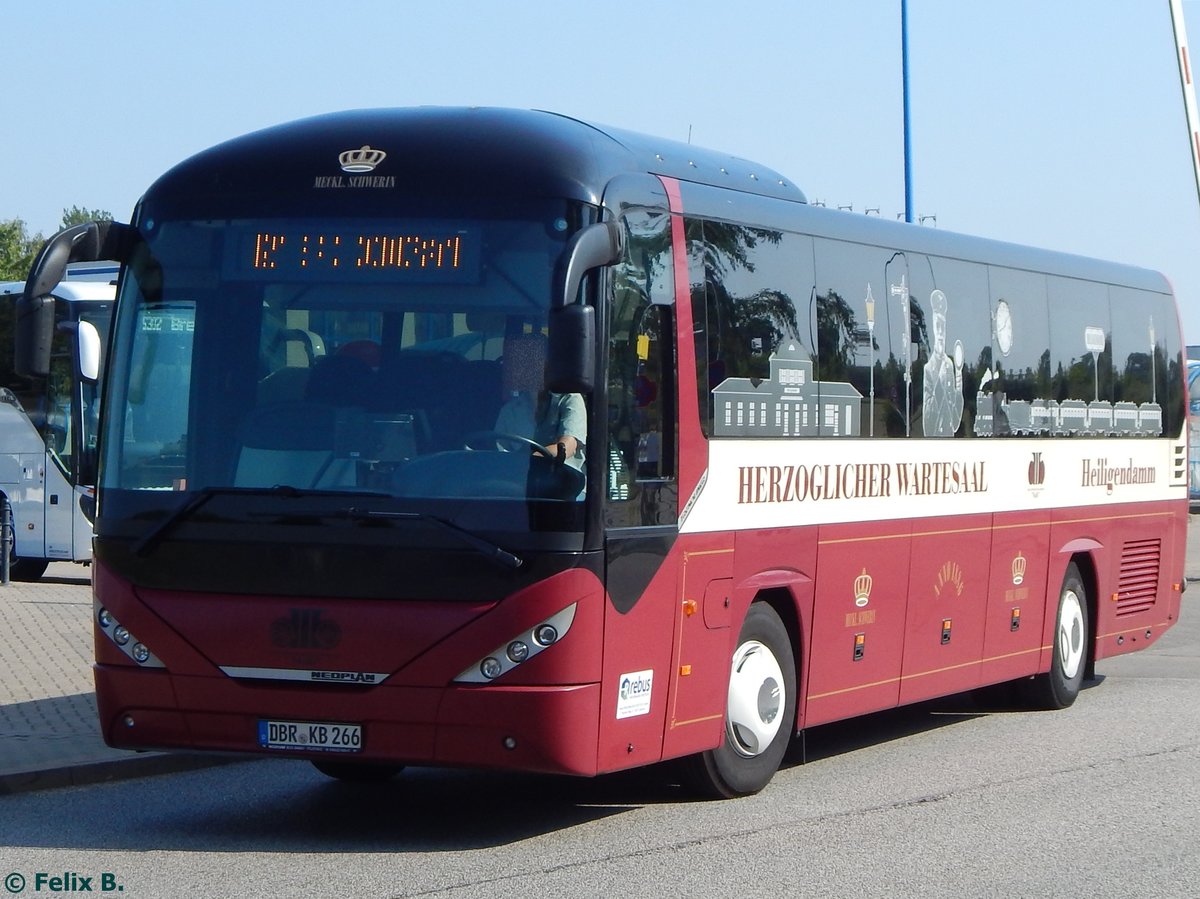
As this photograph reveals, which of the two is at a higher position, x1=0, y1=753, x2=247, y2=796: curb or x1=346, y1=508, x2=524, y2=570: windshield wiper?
x1=346, y1=508, x2=524, y2=570: windshield wiper

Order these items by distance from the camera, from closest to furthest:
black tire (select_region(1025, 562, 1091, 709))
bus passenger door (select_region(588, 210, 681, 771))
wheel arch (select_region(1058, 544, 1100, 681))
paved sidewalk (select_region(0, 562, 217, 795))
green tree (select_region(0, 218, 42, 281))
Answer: bus passenger door (select_region(588, 210, 681, 771)), paved sidewalk (select_region(0, 562, 217, 795)), black tire (select_region(1025, 562, 1091, 709)), wheel arch (select_region(1058, 544, 1100, 681)), green tree (select_region(0, 218, 42, 281))

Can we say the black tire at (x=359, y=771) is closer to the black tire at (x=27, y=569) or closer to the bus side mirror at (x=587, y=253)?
the bus side mirror at (x=587, y=253)

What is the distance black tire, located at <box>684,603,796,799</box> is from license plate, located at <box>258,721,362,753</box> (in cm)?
200

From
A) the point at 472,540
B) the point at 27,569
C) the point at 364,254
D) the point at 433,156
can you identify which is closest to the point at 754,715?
the point at 472,540

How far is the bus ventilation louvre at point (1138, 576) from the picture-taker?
604 inches

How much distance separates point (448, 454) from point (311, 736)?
4.52 feet

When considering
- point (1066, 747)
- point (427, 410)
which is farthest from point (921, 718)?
point (427, 410)

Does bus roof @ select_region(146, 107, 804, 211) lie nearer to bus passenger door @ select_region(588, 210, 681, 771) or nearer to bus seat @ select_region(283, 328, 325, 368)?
bus passenger door @ select_region(588, 210, 681, 771)

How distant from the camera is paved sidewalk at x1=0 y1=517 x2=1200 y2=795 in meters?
10.3

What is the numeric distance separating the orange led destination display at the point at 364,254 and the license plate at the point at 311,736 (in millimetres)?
1957

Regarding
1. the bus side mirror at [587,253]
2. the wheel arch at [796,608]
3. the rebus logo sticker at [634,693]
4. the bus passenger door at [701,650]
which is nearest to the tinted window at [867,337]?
the wheel arch at [796,608]

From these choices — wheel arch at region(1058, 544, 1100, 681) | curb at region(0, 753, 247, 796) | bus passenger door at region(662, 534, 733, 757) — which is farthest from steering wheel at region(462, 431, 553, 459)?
wheel arch at region(1058, 544, 1100, 681)

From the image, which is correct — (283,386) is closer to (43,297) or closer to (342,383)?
(342,383)

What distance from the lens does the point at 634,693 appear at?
8586mm
